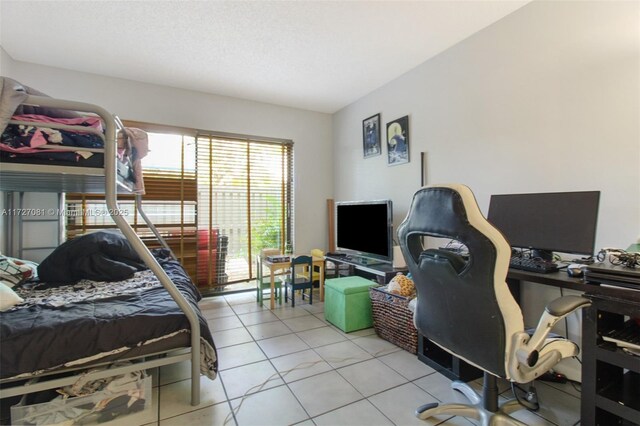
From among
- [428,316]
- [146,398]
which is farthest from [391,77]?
[146,398]

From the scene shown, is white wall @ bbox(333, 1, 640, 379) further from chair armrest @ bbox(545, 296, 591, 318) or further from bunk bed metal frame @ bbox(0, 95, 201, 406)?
bunk bed metal frame @ bbox(0, 95, 201, 406)

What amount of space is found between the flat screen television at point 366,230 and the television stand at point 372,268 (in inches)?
2.8

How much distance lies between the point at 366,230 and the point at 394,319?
1.15m

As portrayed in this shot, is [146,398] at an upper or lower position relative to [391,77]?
lower

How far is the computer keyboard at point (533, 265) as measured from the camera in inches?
63.4

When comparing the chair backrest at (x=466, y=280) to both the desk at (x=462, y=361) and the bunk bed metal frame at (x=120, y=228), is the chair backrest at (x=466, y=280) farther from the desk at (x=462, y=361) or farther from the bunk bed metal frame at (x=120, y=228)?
the bunk bed metal frame at (x=120, y=228)

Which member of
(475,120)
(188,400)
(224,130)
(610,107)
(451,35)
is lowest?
(188,400)

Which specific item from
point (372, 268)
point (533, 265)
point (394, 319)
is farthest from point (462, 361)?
point (372, 268)

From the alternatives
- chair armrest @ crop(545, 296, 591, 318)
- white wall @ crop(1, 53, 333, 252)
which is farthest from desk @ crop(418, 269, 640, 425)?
white wall @ crop(1, 53, 333, 252)

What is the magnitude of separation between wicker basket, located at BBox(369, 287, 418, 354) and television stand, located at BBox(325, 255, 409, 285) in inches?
8.1

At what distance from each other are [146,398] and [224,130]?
314cm

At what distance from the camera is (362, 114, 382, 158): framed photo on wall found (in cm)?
361

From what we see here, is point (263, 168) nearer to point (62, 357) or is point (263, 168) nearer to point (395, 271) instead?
point (395, 271)

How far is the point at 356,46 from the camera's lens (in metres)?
2.69
